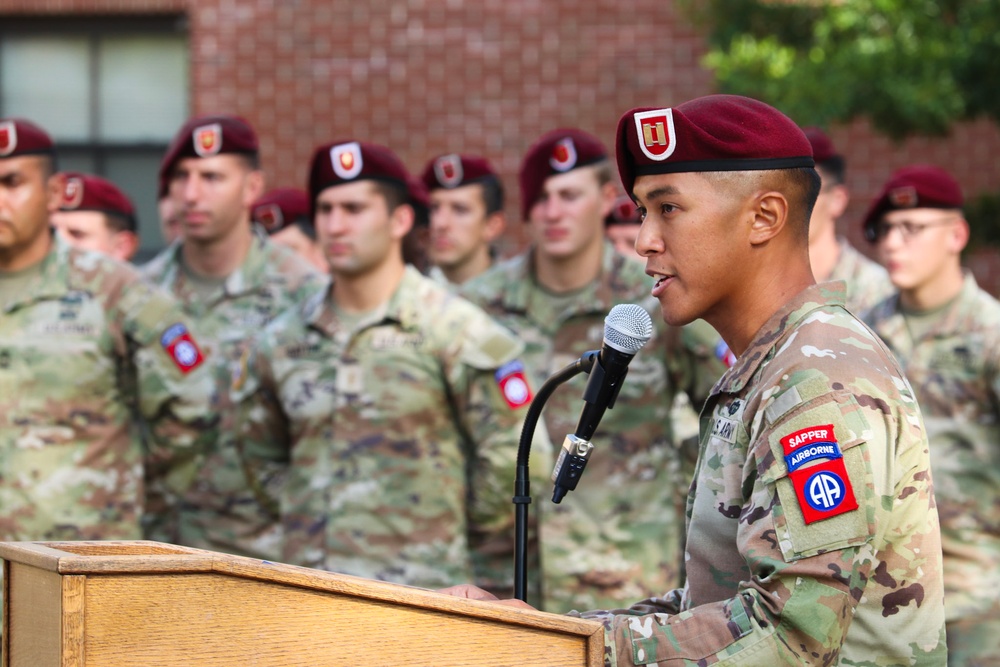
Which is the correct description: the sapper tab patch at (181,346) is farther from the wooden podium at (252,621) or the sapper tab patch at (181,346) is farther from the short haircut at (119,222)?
the wooden podium at (252,621)

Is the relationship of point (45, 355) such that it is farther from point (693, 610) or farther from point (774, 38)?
point (774, 38)

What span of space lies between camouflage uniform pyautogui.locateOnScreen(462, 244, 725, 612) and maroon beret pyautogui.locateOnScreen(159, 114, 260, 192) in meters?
1.89

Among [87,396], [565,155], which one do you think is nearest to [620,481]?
[565,155]

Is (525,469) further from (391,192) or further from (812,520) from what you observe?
(391,192)

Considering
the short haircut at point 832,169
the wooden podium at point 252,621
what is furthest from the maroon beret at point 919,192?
the wooden podium at point 252,621

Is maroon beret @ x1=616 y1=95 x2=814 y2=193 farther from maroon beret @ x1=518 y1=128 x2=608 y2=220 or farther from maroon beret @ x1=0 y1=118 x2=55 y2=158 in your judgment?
maroon beret @ x1=518 y1=128 x2=608 y2=220

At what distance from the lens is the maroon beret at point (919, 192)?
695 cm

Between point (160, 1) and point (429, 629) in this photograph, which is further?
point (160, 1)

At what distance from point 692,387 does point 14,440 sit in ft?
8.61

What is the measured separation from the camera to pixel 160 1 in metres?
11.6

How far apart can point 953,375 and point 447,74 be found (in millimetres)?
5979

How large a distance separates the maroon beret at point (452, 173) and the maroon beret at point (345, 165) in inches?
122

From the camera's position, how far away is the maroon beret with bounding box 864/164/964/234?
6.95m

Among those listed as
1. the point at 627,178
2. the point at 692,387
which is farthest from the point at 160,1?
the point at 627,178
